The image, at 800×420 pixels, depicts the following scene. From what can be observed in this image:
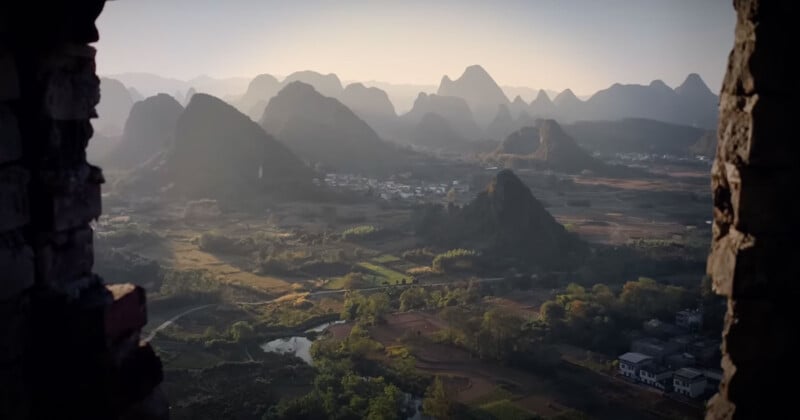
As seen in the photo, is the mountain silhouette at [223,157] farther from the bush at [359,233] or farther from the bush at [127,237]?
the bush at [359,233]

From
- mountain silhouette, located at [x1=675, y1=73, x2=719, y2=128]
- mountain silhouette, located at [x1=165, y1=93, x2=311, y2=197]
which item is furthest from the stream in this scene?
mountain silhouette, located at [x1=675, y1=73, x2=719, y2=128]

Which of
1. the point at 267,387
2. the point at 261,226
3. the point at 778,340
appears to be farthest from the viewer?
the point at 261,226

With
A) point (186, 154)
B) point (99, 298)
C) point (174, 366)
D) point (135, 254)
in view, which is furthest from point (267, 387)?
point (186, 154)

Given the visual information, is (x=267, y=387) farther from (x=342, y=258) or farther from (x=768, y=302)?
(x=342, y=258)

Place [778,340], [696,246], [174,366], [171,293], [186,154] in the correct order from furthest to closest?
[186,154] → [696,246] → [171,293] → [174,366] → [778,340]

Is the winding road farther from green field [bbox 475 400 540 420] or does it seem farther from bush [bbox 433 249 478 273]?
green field [bbox 475 400 540 420]

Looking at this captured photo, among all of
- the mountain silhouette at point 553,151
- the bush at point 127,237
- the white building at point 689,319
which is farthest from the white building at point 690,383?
the mountain silhouette at point 553,151
